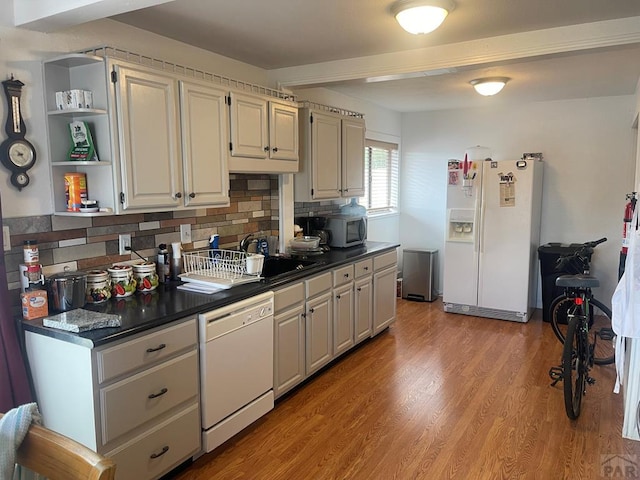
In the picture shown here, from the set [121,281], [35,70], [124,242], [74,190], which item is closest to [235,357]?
[121,281]

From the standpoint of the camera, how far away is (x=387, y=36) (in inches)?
115

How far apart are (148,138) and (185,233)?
81 centimetres

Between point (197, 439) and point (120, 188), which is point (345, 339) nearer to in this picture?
point (197, 439)

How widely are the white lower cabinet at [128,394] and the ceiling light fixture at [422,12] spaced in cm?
185

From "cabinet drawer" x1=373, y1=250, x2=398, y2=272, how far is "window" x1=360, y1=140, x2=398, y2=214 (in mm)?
1085

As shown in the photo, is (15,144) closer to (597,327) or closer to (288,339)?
(288,339)

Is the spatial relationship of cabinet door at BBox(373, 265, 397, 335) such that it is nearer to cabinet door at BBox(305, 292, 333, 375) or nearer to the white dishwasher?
cabinet door at BBox(305, 292, 333, 375)

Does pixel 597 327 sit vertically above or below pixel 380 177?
below

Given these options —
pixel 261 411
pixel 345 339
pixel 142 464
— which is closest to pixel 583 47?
pixel 345 339

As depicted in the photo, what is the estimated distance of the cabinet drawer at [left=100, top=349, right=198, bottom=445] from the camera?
1.96 metres

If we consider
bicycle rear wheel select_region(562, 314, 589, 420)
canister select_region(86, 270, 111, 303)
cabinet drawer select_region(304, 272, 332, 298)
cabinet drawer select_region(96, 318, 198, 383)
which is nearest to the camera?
cabinet drawer select_region(96, 318, 198, 383)

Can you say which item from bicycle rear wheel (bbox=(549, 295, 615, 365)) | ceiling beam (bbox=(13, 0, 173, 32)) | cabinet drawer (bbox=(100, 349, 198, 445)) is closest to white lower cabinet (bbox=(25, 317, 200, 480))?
cabinet drawer (bbox=(100, 349, 198, 445))

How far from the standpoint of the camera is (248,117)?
10.1ft

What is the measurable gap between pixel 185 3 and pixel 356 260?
2227mm
